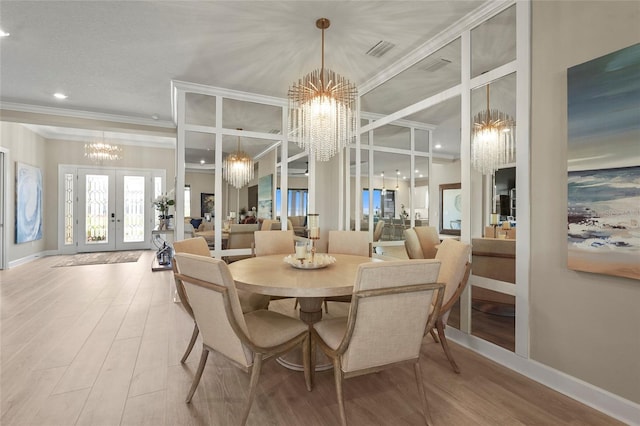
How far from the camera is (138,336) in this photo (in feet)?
9.35

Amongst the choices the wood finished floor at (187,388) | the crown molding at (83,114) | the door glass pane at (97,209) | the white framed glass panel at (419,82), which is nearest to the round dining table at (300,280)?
the wood finished floor at (187,388)

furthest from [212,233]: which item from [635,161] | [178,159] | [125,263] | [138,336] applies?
[635,161]

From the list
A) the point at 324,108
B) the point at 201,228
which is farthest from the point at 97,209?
the point at 324,108

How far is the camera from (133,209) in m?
8.12

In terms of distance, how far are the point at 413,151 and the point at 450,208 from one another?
3.09 feet

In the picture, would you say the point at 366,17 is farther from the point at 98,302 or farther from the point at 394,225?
the point at 98,302

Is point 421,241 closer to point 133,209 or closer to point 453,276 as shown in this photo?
point 453,276

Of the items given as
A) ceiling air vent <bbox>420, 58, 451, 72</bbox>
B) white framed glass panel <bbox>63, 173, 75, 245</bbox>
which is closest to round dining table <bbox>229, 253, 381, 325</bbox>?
ceiling air vent <bbox>420, 58, 451, 72</bbox>

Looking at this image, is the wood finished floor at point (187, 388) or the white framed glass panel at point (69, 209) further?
the white framed glass panel at point (69, 209)

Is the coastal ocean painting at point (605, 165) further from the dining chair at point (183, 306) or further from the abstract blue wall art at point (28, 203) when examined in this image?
the abstract blue wall art at point (28, 203)

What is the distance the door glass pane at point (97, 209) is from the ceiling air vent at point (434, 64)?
8.16 metres

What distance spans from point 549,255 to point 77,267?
7432 millimetres

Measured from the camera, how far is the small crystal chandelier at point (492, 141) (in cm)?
237

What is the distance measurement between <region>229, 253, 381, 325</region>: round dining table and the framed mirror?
98cm
